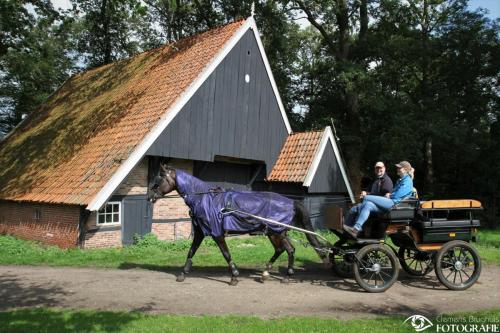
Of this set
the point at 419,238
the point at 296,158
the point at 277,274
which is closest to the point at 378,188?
the point at 419,238

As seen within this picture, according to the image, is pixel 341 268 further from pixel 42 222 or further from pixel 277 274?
pixel 42 222

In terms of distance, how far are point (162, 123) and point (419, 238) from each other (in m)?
8.07

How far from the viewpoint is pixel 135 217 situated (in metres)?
13.5

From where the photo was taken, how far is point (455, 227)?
8.51 m

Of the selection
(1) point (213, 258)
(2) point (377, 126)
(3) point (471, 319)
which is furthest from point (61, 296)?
(2) point (377, 126)

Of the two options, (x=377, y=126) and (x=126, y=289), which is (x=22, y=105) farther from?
(x=126, y=289)

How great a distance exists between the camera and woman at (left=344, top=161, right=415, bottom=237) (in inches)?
325

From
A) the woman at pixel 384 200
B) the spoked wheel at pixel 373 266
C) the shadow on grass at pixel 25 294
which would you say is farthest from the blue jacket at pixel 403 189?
the shadow on grass at pixel 25 294

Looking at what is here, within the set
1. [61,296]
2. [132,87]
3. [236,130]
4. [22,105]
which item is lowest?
[61,296]

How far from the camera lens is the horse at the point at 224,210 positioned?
28.3ft

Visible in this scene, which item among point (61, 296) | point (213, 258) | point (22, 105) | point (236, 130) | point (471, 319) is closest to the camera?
point (471, 319)

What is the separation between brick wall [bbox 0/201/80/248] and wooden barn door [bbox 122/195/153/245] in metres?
1.36

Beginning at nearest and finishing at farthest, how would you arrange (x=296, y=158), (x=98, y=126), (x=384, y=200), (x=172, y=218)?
(x=384, y=200) → (x=172, y=218) → (x=98, y=126) → (x=296, y=158)

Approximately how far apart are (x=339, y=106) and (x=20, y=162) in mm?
18697
